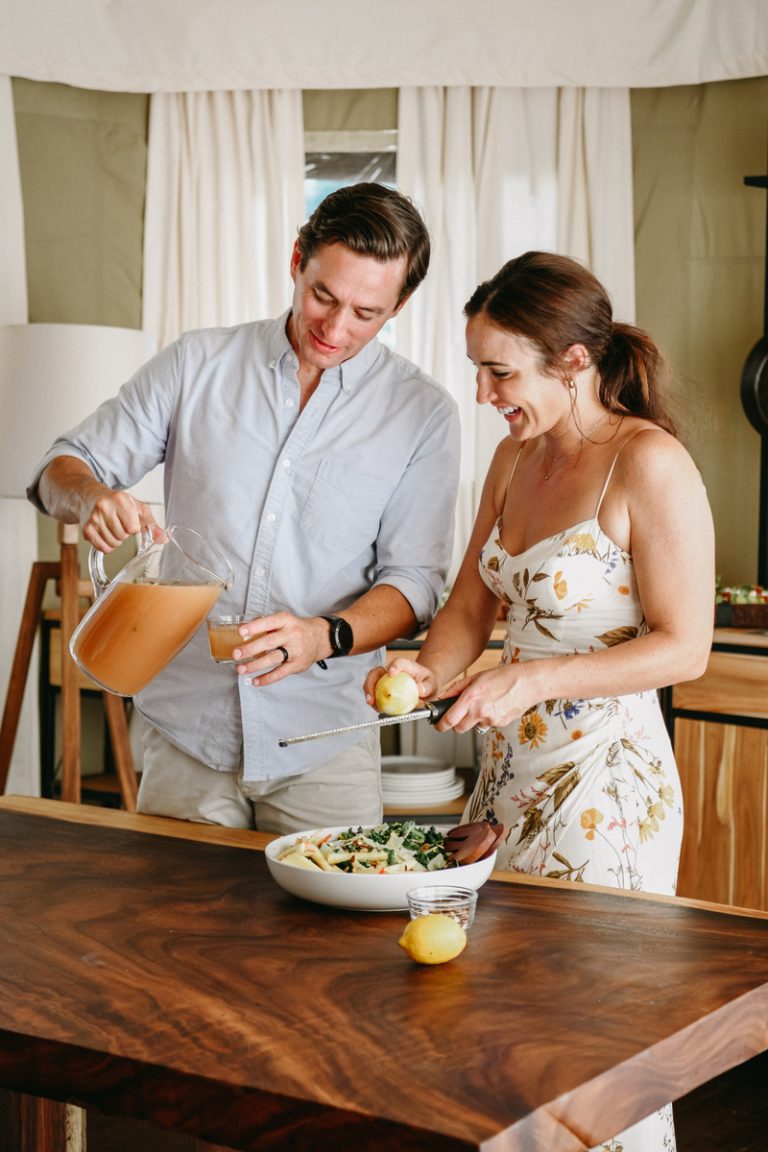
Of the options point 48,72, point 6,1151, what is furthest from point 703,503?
point 48,72

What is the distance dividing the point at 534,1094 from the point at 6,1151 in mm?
1044

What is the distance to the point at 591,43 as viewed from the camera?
3891 millimetres

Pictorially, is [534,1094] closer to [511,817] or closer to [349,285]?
[511,817]

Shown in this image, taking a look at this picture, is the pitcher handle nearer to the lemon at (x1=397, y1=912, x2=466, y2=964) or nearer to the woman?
the woman

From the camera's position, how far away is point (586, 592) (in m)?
1.87

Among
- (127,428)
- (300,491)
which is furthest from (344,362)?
(127,428)

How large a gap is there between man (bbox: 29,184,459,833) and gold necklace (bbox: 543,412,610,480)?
0.24m

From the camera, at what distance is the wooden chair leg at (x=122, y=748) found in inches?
139

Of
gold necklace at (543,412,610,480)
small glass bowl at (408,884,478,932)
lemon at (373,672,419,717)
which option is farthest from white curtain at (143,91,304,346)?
small glass bowl at (408,884,478,932)

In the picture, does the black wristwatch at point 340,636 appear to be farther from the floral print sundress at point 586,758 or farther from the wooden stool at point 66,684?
the wooden stool at point 66,684

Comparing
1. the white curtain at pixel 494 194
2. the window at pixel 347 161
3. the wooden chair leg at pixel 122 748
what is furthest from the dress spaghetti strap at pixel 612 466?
the window at pixel 347 161

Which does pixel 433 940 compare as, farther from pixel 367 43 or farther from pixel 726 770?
pixel 367 43

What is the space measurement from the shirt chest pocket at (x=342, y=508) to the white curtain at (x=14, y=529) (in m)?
2.04

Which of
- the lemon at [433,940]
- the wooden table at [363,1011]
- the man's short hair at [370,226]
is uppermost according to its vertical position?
the man's short hair at [370,226]
